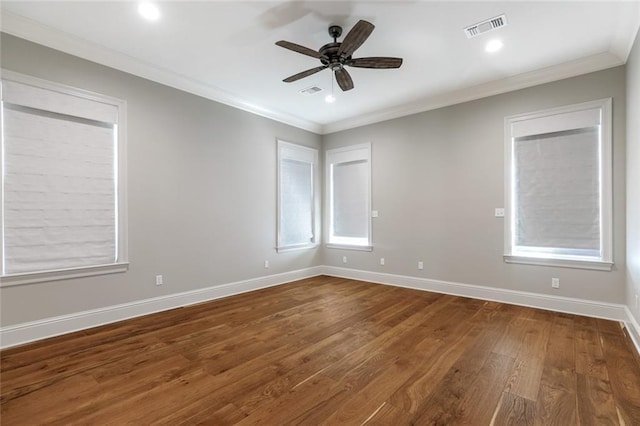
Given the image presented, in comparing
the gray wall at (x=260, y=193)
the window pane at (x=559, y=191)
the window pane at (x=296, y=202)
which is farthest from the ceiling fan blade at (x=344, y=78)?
the window pane at (x=559, y=191)

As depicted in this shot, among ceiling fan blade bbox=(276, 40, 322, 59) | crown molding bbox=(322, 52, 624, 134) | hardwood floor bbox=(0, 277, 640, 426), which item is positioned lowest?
hardwood floor bbox=(0, 277, 640, 426)

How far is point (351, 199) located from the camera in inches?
229

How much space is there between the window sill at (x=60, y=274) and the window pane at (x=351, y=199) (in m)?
3.72

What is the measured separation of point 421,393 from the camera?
2.02m

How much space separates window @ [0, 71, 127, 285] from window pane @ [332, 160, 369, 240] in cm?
372

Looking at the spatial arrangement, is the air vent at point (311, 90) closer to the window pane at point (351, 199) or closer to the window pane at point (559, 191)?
the window pane at point (351, 199)

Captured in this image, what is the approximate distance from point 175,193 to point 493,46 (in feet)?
13.7

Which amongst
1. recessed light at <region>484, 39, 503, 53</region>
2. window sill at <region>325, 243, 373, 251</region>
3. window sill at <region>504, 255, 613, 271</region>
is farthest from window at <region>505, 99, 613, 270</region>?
window sill at <region>325, 243, 373, 251</region>

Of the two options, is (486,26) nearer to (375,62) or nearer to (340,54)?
(375,62)

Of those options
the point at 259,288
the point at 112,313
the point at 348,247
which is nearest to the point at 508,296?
the point at 348,247

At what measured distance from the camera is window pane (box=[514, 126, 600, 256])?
354 centimetres

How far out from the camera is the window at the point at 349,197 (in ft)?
18.4

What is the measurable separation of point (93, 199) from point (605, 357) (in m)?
5.17

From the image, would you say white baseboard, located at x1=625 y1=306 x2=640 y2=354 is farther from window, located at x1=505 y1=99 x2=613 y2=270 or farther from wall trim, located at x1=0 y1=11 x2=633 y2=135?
wall trim, located at x1=0 y1=11 x2=633 y2=135
